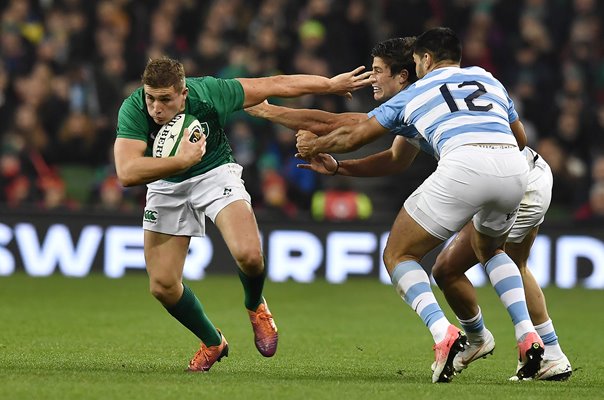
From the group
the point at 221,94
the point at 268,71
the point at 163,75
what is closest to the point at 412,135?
the point at 221,94

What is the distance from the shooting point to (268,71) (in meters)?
16.6

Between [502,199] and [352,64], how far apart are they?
10.4 meters

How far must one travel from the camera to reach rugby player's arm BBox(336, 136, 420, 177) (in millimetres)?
8000

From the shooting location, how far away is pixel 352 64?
56.6ft

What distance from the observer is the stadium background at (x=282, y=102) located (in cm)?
1487

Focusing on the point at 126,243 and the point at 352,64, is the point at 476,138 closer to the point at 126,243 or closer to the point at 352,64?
the point at 126,243

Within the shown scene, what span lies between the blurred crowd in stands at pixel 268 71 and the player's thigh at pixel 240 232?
298 inches

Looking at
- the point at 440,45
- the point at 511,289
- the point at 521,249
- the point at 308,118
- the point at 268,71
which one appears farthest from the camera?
the point at 268,71

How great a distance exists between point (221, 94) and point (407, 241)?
1570 millimetres

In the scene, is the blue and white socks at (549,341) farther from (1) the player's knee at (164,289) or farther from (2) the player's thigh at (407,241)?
(1) the player's knee at (164,289)

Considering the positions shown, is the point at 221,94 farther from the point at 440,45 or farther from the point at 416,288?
the point at 416,288

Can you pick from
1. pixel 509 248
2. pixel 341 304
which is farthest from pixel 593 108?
pixel 509 248

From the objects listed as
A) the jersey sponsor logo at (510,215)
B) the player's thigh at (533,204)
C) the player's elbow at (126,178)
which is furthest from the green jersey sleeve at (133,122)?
the player's thigh at (533,204)

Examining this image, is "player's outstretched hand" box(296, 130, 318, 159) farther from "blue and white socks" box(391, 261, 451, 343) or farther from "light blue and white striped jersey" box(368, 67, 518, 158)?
"blue and white socks" box(391, 261, 451, 343)
